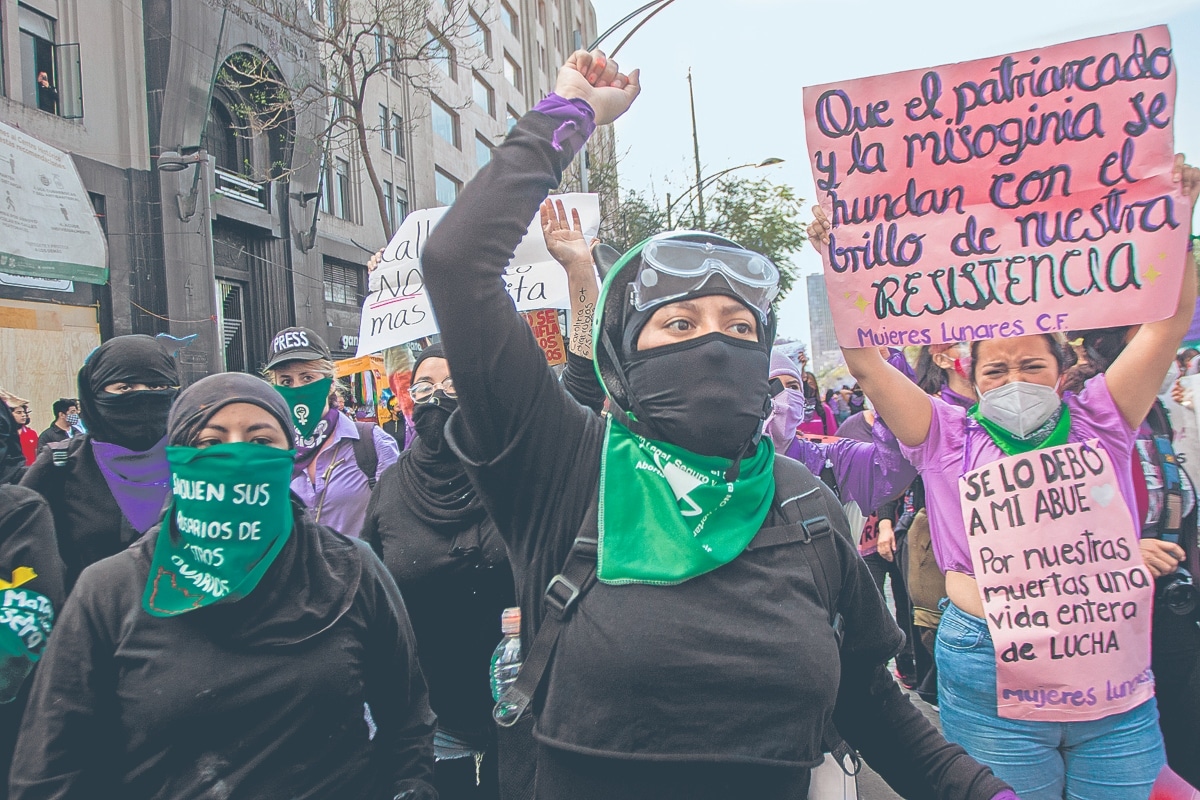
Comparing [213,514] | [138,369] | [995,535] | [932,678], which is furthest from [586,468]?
[932,678]

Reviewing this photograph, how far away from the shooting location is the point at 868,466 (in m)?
3.71

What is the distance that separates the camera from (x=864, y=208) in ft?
9.15

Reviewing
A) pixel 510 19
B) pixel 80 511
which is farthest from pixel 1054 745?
pixel 510 19

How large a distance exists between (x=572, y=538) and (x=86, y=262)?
643cm

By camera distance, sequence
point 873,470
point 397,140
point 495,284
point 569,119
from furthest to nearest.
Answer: point 397,140 → point 873,470 → point 569,119 → point 495,284

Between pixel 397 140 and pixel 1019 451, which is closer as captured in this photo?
pixel 1019 451

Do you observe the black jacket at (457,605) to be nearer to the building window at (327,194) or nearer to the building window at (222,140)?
the building window at (222,140)

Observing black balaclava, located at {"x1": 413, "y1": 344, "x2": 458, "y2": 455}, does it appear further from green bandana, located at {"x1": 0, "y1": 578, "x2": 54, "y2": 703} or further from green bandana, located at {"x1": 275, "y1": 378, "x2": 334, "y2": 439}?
green bandana, located at {"x1": 0, "y1": 578, "x2": 54, "y2": 703}

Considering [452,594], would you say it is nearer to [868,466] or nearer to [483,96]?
[868,466]

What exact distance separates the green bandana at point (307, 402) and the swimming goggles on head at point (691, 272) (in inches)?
110

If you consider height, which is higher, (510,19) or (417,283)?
(510,19)

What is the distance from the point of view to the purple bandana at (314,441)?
3.96 m

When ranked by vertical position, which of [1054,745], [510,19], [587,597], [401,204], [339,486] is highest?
[510,19]

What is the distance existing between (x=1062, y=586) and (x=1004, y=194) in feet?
3.97
